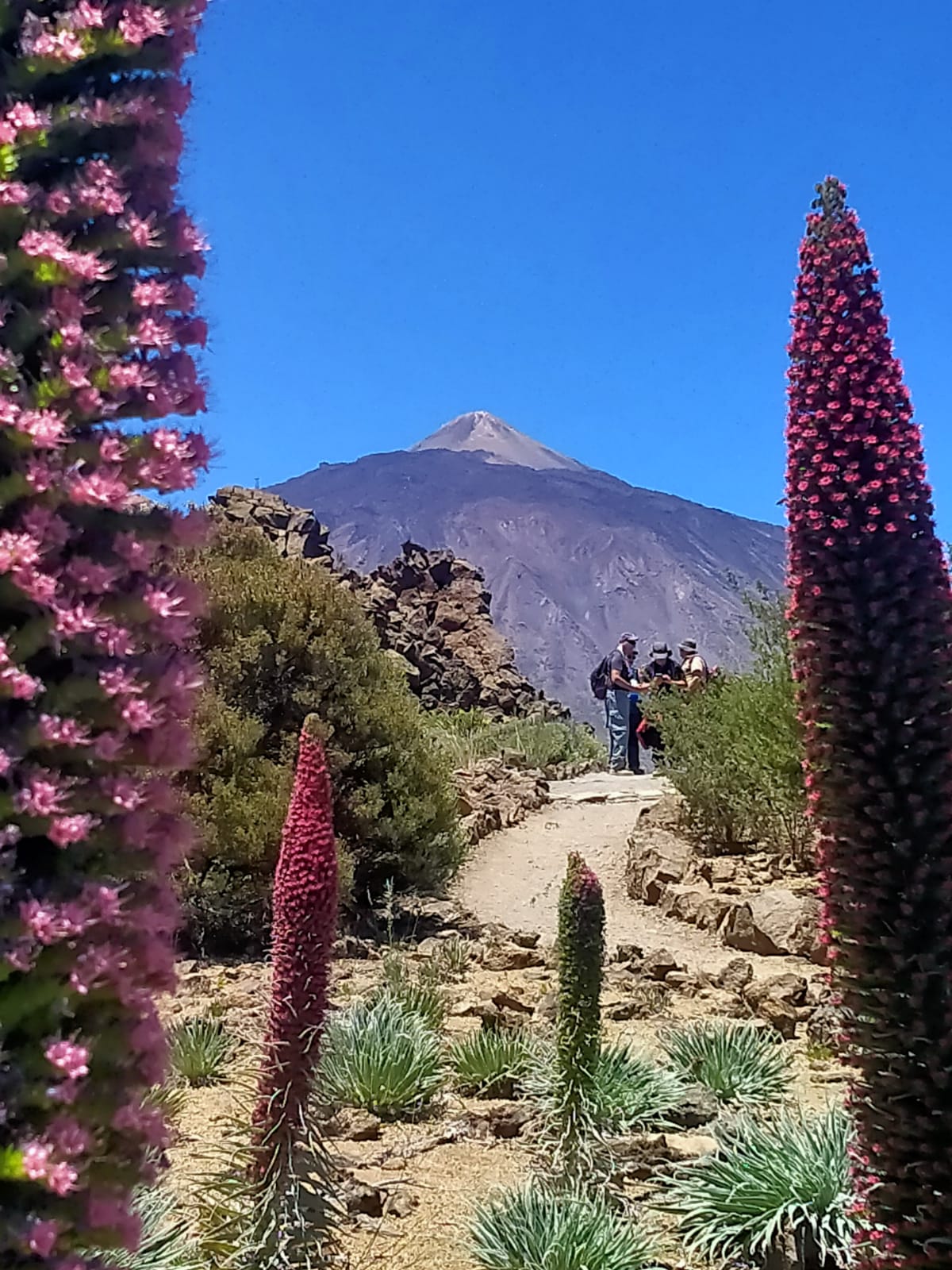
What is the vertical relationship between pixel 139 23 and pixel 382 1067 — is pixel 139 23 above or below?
above

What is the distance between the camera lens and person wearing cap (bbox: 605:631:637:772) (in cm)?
1717

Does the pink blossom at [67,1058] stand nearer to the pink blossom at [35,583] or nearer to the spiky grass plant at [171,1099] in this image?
the pink blossom at [35,583]

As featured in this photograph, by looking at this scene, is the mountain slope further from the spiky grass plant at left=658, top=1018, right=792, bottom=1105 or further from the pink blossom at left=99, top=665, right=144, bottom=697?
the pink blossom at left=99, top=665, right=144, bottom=697

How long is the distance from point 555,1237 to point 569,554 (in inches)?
6252

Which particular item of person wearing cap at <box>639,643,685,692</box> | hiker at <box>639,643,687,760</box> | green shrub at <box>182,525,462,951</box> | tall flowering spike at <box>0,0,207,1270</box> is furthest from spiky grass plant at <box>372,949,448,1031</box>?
person wearing cap at <box>639,643,685,692</box>

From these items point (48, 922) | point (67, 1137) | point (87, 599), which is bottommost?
point (67, 1137)

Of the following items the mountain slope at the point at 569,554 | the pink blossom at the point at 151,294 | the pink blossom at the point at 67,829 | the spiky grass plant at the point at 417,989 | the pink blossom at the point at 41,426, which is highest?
the mountain slope at the point at 569,554

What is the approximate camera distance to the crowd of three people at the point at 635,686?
1622 cm

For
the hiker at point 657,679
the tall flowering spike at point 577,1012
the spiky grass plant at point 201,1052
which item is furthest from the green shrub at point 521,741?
the tall flowering spike at point 577,1012

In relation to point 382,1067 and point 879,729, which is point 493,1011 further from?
point 879,729

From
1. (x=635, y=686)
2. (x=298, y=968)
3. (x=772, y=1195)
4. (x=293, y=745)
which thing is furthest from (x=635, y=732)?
(x=298, y=968)

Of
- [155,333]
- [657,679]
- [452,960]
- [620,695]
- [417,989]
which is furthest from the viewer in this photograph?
[620,695]

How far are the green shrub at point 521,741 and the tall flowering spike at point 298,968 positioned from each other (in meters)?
14.8

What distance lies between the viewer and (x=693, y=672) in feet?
50.0
